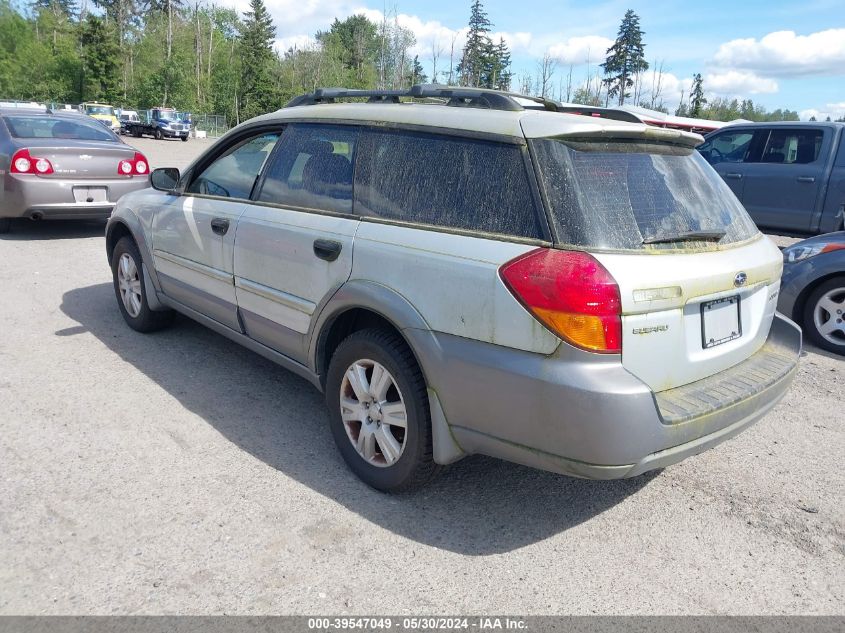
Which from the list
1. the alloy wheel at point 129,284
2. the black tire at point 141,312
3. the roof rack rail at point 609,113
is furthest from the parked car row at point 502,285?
the alloy wheel at point 129,284

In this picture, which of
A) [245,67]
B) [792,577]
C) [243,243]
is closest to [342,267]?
[243,243]

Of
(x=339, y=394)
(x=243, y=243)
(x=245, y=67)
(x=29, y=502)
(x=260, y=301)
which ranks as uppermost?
(x=245, y=67)

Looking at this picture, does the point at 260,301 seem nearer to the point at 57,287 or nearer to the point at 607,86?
the point at 57,287

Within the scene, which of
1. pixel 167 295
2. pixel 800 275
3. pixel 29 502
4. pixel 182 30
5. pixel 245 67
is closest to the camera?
pixel 29 502

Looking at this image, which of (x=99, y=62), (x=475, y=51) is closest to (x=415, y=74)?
(x=475, y=51)

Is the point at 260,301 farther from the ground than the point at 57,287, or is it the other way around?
the point at 260,301

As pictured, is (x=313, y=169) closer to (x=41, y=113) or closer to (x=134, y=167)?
(x=134, y=167)

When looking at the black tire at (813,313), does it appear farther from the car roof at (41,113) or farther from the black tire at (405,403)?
the car roof at (41,113)

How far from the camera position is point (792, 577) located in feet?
8.96

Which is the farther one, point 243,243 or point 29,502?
point 243,243

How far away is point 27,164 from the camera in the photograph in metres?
8.45

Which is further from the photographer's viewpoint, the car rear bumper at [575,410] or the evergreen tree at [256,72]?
the evergreen tree at [256,72]

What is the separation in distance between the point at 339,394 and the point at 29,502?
1462 mm

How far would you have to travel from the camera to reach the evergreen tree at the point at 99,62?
66062 mm
